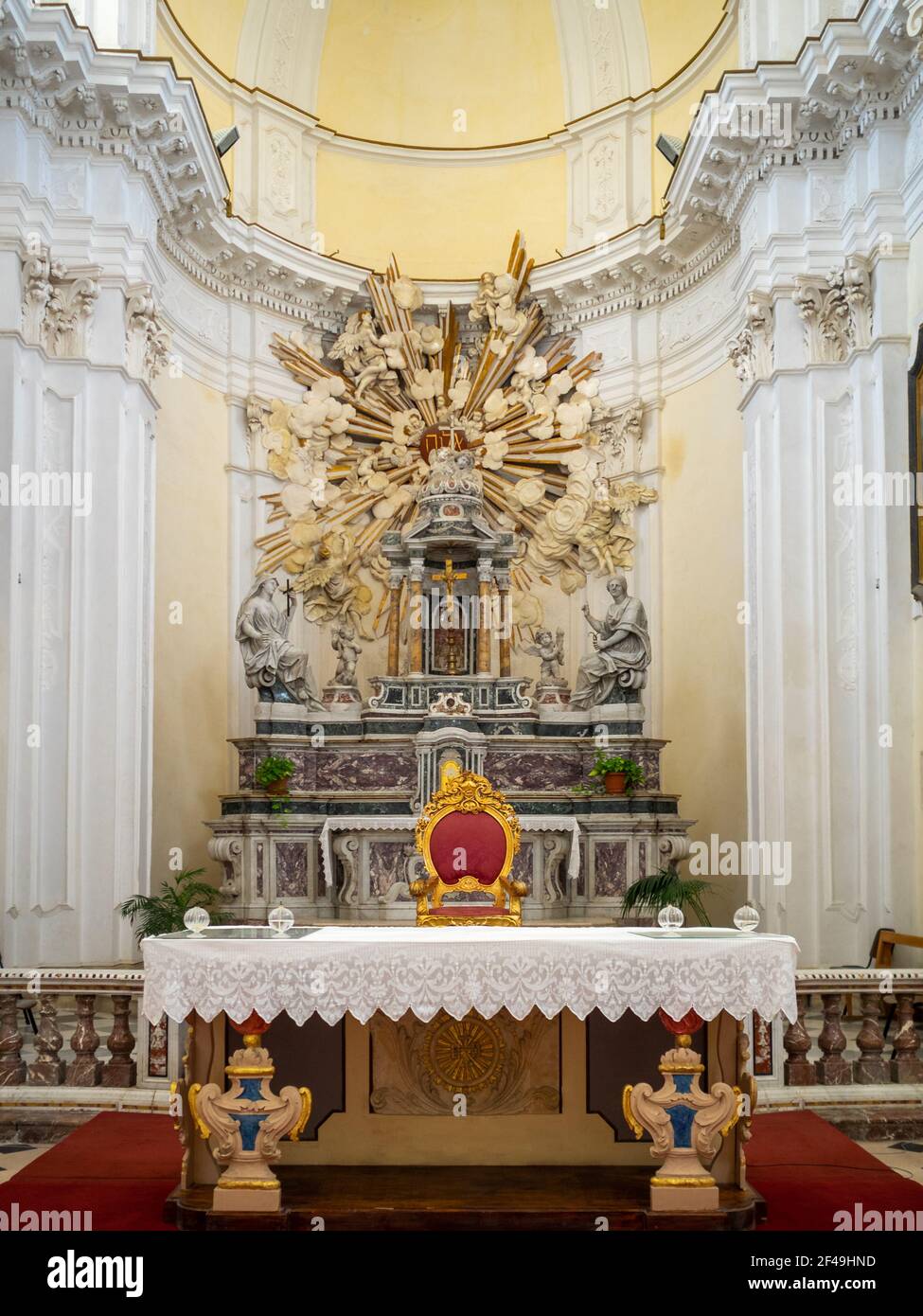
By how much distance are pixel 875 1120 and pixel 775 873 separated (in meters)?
4.57

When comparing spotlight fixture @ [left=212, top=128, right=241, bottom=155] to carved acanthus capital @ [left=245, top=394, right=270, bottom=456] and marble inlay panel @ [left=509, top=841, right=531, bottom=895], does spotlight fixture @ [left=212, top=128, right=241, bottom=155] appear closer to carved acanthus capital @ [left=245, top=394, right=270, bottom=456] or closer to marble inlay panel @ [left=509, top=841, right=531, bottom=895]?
carved acanthus capital @ [left=245, top=394, right=270, bottom=456]

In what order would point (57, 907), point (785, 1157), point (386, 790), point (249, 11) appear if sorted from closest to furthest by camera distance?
point (785, 1157) < point (57, 907) < point (386, 790) < point (249, 11)

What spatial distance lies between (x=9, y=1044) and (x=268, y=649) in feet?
20.0

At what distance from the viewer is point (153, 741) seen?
1285 cm

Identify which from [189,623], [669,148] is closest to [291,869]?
[189,623]

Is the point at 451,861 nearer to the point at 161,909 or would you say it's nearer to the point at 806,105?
the point at 161,909

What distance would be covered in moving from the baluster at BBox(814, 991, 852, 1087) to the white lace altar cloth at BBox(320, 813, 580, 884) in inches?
205

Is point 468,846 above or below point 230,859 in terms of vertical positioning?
above

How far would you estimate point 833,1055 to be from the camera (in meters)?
6.94

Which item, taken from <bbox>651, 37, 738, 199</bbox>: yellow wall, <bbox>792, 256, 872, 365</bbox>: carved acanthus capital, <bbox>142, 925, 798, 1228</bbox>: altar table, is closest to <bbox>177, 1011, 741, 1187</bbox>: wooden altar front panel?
<bbox>142, 925, 798, 1228</bbox>: altar table

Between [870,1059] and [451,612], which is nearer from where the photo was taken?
[870,1059]

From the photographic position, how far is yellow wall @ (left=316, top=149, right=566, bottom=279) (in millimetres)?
16031

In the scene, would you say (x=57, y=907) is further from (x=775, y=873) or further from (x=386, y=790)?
(x=775, y=873)
